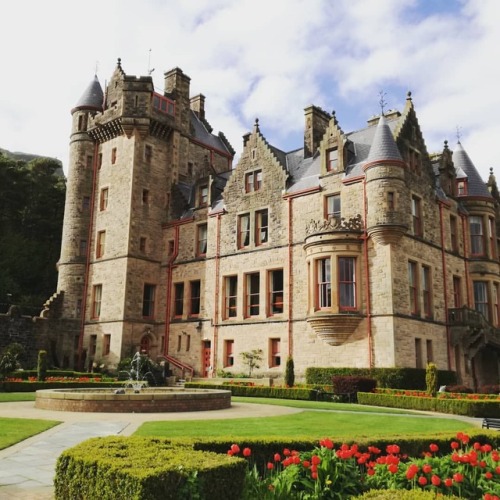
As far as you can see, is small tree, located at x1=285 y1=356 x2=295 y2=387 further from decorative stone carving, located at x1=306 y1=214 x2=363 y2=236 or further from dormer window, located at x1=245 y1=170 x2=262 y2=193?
dormer window, located at x1=245 y1=170 x2=262 y2=193

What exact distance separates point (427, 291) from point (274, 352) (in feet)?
31.6

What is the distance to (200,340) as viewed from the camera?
118ft

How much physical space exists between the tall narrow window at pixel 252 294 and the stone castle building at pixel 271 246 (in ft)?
0.35

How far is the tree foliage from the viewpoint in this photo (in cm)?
5241

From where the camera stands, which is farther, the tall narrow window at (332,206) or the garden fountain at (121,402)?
the tall narrow window at (332,206)

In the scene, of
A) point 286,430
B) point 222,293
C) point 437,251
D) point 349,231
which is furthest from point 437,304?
point 286,430

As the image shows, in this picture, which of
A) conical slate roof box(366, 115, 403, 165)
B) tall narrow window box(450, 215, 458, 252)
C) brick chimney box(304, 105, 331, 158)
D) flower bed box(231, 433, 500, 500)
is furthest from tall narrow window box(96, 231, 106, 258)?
flower bed box(231, 433, 500, 500)

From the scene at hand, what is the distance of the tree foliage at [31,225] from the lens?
172 feet

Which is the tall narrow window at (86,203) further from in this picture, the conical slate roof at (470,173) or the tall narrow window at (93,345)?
the conical slate roof at (470,173)

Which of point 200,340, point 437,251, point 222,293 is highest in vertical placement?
point 437,251

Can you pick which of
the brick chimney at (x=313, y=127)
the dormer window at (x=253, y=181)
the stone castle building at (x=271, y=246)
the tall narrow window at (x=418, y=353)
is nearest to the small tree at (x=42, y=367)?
the stone castle building at (x=271, y=246)

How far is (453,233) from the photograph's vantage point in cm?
3541

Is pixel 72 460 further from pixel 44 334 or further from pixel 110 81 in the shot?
pixel 110 81

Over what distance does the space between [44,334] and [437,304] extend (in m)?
26.3
